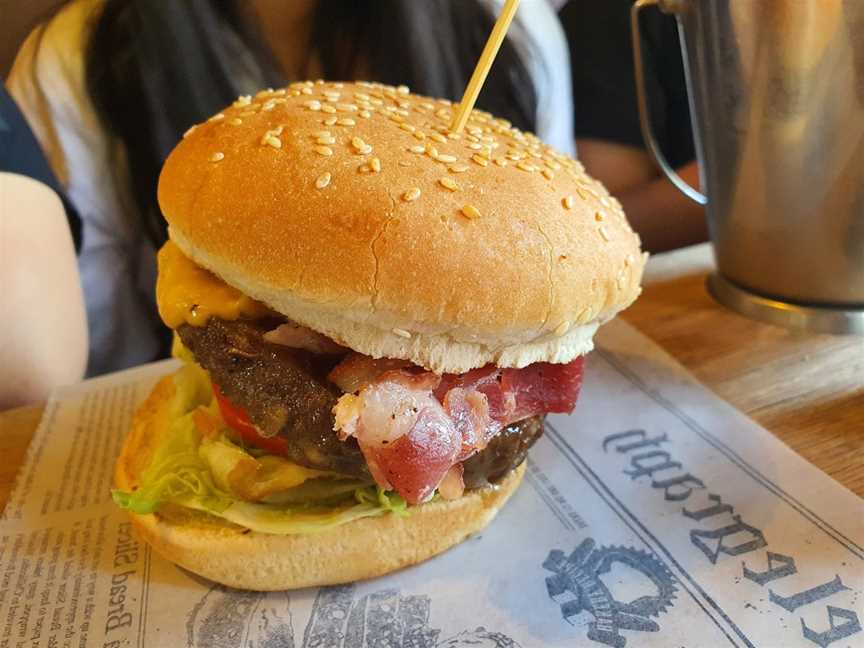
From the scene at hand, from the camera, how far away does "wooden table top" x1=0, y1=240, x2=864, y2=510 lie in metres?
1.66

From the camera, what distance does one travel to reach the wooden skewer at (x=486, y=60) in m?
1.34

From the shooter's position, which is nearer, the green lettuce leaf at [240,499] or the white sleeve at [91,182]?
the green lettuce leaf at [240,499]

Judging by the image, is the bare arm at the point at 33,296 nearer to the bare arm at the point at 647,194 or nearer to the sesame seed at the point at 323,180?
the sesame seed at the point at 323,180

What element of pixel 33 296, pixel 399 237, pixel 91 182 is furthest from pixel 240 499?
pixel 91 182

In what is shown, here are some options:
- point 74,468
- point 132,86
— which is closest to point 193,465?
point 74,468

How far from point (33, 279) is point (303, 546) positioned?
1346mm

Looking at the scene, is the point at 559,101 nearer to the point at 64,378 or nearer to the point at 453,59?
the point at 453,59

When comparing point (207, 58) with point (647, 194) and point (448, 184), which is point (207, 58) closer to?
point (448, 184)

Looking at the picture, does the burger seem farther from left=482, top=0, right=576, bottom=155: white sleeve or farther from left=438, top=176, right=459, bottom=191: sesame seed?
left=482, top=0, right=576, bottom=155: white sleeve

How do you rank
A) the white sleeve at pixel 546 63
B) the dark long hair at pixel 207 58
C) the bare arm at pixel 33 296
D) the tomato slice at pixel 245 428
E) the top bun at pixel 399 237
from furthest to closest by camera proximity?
the white sleeve at pixel 546 63 < the dark long hair at pixel 207 58 < the bare arm at pixel 33 296 < the tomato slice at pixel 245 428 < the top bun at pixel 399 237

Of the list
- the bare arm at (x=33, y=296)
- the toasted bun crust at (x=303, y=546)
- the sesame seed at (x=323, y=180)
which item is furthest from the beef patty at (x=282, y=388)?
the bare arm at (x=33, y=296)

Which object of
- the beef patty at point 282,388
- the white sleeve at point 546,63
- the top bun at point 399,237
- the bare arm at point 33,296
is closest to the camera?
the top bun at point 399,237

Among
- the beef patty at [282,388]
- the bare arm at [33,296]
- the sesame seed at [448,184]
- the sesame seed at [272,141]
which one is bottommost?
the bare arm at [33,296]

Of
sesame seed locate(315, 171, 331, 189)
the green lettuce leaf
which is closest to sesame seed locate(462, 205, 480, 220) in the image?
sesame seed locate(315, 171, 331, 189)
